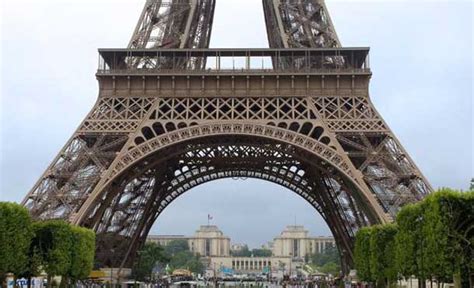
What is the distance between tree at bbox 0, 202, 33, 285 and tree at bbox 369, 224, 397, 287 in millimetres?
18805

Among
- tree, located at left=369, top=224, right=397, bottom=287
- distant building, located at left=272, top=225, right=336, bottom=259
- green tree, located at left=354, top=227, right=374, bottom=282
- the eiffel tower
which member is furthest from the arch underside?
distant building, located at left=272, top=225, right=336, bottom=259

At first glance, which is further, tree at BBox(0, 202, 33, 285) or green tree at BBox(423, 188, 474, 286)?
tree at BBox(0, 202, 33, 285)

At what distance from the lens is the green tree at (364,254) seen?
4287cm

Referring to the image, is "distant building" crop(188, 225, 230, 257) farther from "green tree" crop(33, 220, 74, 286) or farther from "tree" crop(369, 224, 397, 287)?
"green tree" crop(33, 220, 74, 286)

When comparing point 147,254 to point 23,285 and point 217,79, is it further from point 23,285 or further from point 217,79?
point 217,79

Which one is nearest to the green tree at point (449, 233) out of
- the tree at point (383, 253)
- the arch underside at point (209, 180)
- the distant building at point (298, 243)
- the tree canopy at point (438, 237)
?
the tree canopy at point (438, 237)

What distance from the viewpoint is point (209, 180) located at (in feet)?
197

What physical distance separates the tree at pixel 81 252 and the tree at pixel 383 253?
16535mm

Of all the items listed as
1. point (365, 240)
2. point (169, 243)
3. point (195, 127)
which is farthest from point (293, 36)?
point (169, 243)

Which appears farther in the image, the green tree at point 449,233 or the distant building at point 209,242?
the distant building at point 209,242

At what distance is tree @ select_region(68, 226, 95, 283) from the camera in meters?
39.5

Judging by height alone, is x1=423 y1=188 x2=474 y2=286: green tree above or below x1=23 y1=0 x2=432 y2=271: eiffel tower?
below

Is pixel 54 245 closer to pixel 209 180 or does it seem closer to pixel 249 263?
pixel 209 180

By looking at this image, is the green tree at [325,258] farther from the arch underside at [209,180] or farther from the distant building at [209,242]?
the arch underside at [209,180]
